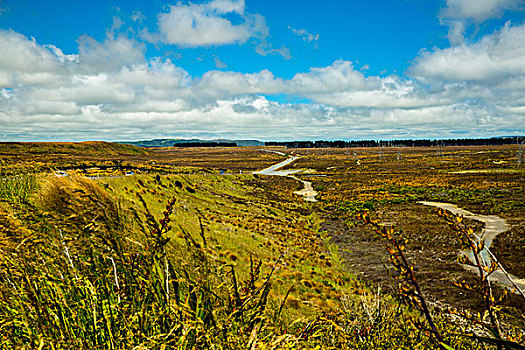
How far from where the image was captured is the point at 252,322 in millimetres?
2170

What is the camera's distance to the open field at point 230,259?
1953 mm

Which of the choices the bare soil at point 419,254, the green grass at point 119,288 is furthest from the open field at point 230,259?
the bare soil at point 419,254

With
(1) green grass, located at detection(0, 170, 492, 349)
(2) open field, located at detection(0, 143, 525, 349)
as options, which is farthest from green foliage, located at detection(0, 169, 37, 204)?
(1) green grass, located at detection(0, 170, 492, 349)

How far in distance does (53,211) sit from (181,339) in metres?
1.69

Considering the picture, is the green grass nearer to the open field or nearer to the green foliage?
the open field

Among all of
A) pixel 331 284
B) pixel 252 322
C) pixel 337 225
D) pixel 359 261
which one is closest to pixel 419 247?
pixel 359 261

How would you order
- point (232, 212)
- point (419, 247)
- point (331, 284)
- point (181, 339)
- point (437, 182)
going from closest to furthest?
point (181, 339)
point (331, 284)
point (419, 247)
point (232, 212)
point (437, 182)

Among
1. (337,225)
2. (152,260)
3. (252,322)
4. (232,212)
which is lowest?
(337,225)

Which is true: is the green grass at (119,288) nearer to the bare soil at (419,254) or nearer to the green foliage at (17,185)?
the green foliage at (17,185)

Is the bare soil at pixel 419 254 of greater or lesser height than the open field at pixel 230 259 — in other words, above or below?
below

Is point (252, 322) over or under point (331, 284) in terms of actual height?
over

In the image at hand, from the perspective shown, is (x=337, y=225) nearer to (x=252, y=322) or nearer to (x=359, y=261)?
(x=359, y=261)

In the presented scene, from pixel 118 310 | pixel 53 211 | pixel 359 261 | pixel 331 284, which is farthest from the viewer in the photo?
pixel 359 261

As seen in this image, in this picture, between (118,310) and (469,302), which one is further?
(469,302)
